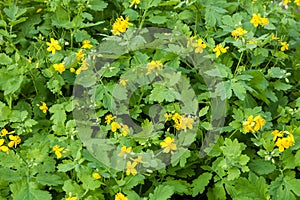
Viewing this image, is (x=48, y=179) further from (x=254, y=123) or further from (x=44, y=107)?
Result: (x=254, y=123)

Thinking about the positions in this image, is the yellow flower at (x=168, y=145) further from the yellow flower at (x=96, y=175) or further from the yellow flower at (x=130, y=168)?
the yellow flower at (x=96, y=175)

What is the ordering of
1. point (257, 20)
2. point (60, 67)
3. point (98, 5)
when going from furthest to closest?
1. point (98, 5)
2. point (257, 20)
3. point (60, 67)

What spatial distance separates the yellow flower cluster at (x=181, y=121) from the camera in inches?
72.1

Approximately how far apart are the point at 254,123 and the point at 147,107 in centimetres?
43

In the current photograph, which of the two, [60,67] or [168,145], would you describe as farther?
[60,67]

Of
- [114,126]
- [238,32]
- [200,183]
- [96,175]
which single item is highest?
[238,32]

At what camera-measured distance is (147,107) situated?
2.04 meters

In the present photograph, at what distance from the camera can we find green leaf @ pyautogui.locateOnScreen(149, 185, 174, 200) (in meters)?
1.76

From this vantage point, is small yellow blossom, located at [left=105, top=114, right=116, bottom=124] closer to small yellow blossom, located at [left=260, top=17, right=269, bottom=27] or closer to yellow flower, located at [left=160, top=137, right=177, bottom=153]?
yellow flower, located at [left=160, top=137, right=177, bottom=153]

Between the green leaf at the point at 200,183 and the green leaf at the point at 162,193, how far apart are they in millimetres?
147

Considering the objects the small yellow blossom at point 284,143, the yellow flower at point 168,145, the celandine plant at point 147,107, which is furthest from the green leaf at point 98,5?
the small yellow blossom at point 284,143

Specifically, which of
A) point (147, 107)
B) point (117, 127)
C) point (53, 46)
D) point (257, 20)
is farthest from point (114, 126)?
Answer: point (257, 20)

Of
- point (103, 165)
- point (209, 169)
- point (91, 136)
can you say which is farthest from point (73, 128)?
point (209, 169)

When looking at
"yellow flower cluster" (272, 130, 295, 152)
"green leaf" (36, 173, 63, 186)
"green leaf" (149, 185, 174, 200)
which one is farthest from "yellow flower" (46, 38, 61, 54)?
"yellow flower cluster" (272, 130, 295, 152)
